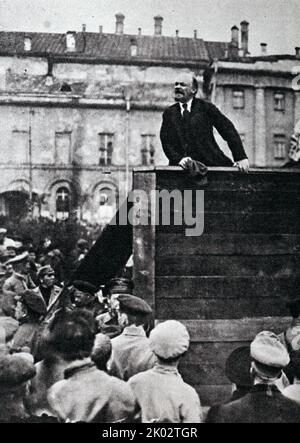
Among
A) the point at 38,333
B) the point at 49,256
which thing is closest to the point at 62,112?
the point at 49,256

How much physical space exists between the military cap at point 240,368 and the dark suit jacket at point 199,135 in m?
1.53

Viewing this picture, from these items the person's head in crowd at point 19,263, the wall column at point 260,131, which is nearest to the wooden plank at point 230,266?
the person's head in crowd at point 19,263

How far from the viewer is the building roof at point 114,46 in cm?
3322

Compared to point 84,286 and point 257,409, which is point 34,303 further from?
point 257,409

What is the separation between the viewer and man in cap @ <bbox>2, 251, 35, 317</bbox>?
5.04m

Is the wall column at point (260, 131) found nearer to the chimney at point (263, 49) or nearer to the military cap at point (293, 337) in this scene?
the chimney at point (263, 49)

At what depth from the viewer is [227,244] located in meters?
4.04

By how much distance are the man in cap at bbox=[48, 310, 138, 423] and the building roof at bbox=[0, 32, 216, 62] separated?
1217 inches

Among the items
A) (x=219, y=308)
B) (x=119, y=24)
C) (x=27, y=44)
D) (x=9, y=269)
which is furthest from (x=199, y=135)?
(x=119, y=24)

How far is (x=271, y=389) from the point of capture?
2725mm

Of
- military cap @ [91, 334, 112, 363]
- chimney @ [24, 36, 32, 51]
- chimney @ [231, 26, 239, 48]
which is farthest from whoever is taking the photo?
chimney @ [231, 26, 239, 48]

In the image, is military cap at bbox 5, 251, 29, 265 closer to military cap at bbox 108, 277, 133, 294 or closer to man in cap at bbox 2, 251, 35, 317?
man in cap at bbox 2, 251, 35, 317

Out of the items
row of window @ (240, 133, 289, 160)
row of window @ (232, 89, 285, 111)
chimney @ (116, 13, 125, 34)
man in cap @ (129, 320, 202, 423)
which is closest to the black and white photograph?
man in cap @ (129, 320, 202, 423)
